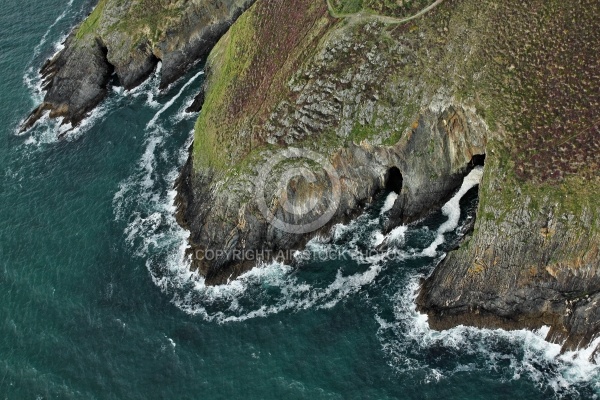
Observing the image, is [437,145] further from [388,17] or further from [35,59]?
[35,59]

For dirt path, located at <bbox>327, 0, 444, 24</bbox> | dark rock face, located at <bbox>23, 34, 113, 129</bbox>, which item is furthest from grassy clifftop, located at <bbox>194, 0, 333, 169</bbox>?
dark rock face, located at <bbox>23, 34, 113, 129</bbox>

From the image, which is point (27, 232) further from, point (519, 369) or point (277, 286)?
point (519, 369)

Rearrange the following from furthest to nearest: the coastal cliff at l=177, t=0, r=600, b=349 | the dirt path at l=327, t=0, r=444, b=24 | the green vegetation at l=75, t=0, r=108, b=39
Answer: the green vegetation at l=75, t=0, r=108, b=39
the dirt path at l=327, t=0, r=444, b=24
the coastal cliff at l=177, t=0, r=600, b=349

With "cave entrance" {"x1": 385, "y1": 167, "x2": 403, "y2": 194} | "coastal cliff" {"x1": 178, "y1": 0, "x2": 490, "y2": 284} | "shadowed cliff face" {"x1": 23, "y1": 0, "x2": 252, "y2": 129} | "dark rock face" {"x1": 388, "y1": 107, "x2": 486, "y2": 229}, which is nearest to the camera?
"dark rock face" {"x1": 388, "y1": 107, "x2": 486, "y2": 229}

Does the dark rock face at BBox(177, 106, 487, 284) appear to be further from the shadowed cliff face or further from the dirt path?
the shadowed cliff face

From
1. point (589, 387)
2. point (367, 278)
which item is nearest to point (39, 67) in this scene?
point (367, 278)
